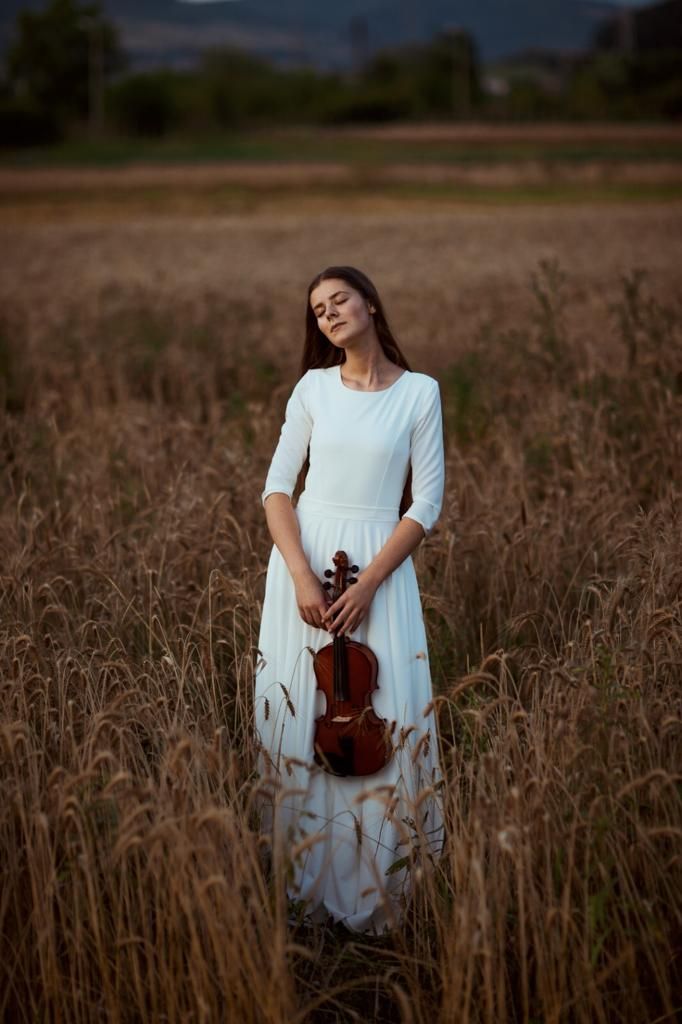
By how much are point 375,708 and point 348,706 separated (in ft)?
0.46

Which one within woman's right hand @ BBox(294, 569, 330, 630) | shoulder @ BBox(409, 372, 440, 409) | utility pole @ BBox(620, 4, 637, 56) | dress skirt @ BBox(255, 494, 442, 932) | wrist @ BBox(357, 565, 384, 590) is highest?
utility pole @ BBox(620, 4, 637, 56)

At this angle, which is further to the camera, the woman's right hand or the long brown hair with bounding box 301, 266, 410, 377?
the long brown hair with bounding box 301, 266, 410, 377

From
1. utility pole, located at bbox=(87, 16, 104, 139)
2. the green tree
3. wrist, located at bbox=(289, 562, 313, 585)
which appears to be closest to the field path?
wrist, located at bbox=(289, 562, 313, 585)

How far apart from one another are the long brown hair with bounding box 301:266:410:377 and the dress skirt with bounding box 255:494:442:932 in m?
0.52

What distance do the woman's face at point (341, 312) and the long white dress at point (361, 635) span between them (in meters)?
0.17

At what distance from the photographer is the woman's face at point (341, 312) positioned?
3.54 metres

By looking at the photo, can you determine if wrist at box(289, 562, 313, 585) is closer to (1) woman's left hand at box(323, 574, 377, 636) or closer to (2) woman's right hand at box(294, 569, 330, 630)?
(2) woman's right hand at box(294, 569, 330, 630)

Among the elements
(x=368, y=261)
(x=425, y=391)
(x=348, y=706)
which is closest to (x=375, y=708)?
(x=348, y=706)

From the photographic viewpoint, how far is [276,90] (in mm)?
101062

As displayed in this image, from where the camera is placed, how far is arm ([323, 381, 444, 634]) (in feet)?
10.9

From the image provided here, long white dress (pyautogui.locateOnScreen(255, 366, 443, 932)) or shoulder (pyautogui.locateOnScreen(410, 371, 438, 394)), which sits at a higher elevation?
shoulder (pyautogui.locateOnScreen(410, 371, 438, 394))

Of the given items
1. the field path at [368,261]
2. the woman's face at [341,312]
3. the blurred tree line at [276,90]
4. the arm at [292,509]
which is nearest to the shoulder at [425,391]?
the woman's face at [341,312]

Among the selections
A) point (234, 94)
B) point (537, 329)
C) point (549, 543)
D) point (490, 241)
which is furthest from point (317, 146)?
point (549, 543)

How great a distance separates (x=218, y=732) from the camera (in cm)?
270
